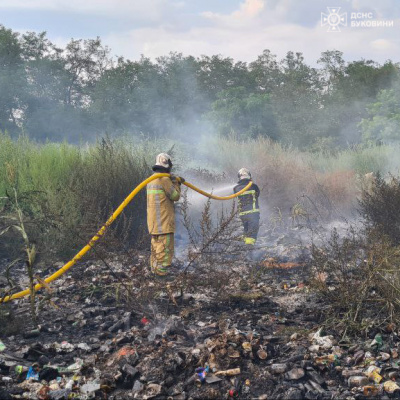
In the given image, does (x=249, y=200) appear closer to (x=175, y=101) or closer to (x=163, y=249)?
(x=163, y=249)

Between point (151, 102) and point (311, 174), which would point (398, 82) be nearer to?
point (151, 102)

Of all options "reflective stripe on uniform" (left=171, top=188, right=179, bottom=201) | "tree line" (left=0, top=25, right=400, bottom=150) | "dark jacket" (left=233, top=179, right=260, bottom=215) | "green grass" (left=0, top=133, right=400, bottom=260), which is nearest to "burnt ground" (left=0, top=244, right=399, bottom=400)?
"green grass" (left=0, top=133, right=400, bottom=260)

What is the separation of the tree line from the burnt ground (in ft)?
56.5

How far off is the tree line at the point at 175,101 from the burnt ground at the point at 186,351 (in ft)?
56.5

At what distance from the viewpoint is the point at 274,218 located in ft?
37.1

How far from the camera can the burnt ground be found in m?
3.76

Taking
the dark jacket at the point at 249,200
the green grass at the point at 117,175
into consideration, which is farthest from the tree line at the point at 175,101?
the dark jacket at the point at 249,200

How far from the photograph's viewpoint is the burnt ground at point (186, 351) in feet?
12.3

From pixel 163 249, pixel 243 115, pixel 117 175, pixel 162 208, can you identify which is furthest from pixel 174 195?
pixel 243 115

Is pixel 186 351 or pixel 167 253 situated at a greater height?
pixel 167 253

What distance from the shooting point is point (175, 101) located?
25812mm

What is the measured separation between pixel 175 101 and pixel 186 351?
73.7 feet

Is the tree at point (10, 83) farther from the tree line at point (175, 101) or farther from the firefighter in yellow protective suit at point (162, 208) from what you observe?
the firefighter in yellow protective suit at point (162, 208)

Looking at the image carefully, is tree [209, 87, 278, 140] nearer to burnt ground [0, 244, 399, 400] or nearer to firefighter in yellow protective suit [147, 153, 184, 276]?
firefighter in yellow protective suit [147, 153, 184, 276]
